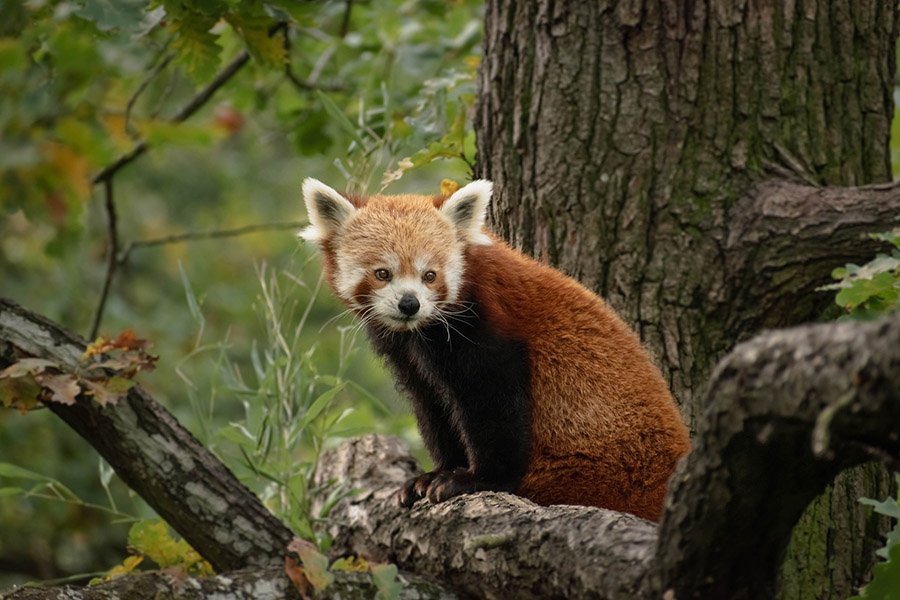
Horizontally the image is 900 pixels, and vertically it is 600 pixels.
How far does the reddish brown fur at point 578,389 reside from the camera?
3047mm

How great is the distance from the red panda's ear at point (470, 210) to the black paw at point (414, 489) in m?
0.76

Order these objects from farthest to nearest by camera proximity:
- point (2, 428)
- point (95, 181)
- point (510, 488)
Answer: point (2, 428)
point (95, 181)
point (510, 488)

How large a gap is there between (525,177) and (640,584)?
179 centimetres

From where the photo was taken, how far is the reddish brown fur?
305 cm

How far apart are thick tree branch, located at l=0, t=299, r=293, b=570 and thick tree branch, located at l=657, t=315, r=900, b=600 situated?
156 centimetres

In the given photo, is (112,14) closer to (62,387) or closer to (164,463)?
(62,387)

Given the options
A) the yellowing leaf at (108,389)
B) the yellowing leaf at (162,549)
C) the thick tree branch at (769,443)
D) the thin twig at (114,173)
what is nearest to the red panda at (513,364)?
the yellowing leaf at (162,549)

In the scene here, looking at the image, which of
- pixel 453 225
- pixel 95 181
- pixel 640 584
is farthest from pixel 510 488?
pixel 95 181

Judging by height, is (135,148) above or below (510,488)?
above

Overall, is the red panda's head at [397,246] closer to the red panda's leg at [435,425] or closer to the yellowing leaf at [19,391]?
the red panda's leg at [435,425]

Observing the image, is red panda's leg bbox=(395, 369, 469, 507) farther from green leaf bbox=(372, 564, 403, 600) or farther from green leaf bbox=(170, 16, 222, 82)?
green leaf bbox=(170, 16, 222, 82)

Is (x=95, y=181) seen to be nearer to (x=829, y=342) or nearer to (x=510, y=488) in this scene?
(x=510, y=488)

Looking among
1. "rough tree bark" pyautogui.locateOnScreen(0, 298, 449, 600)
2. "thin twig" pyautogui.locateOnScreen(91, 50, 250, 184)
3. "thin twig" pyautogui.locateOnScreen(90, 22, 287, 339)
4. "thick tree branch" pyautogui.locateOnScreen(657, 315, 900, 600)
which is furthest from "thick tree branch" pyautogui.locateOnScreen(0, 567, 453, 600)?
"thin twig" pyautogui.locateOnScreen(91, 50, 250, 184)

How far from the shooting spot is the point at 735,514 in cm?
182
